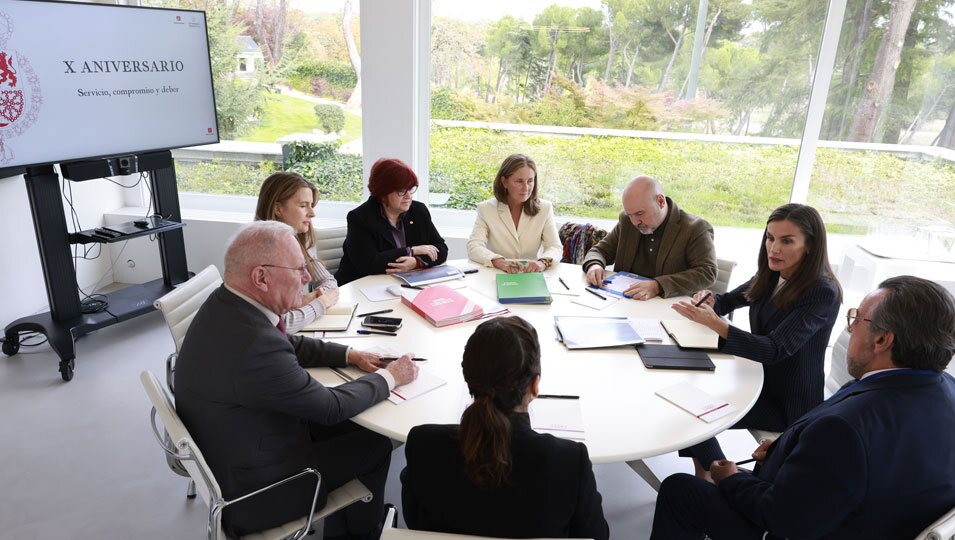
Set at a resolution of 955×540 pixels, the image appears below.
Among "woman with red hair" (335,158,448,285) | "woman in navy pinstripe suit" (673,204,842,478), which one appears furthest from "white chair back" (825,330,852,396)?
"woman with red hair" (335,158,448,285)

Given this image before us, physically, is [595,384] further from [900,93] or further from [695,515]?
[900,93]

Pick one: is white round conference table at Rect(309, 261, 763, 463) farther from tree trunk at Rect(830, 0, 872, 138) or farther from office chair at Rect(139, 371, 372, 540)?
tree trunk at Rect(830, 0, 872, 138)

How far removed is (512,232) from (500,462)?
252 centimetres

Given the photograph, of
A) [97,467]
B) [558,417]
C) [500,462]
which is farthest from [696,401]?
[97,467]

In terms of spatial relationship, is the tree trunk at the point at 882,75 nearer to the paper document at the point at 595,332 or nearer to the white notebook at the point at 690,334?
the white notebook at the point at 690,334

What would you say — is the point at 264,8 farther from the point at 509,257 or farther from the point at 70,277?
the point at 509,257

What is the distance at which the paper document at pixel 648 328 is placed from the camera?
2.66 m

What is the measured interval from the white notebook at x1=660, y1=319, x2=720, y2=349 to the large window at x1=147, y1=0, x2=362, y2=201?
3.42m

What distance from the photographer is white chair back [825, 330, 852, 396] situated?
267 centimetres

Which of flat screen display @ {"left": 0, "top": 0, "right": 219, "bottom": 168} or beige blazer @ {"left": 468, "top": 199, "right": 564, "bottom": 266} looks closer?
flat screen display @ {"left": 0, "top": 0, "right": 219, "bottom": 168}

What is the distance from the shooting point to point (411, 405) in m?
2.11

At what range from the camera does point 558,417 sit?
6.68ft

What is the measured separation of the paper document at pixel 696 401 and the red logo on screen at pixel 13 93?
3907mm

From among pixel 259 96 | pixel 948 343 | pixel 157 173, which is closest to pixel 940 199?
pixel 948 343
